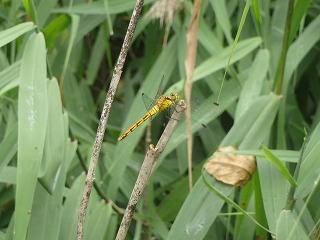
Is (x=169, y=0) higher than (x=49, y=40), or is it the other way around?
(x=49, y=40)

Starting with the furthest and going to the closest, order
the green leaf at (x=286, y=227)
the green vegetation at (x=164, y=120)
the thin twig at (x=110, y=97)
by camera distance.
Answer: the green vegetation at (x=164, y=120) < the green leaf at (x=286, y=227) < the thin twig at (x=110, y=97)

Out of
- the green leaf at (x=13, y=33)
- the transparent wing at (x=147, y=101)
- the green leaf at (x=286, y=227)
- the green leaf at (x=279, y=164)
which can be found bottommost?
the green leaf at (x=286, y=227)

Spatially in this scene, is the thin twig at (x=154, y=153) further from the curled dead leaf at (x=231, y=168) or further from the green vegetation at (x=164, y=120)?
the curled dead leaf at (x=231, y=168)

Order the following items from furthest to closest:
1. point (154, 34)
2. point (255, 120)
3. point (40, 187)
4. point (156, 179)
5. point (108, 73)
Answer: point (108, 73) → point (154, 34) → point (156, 179) → point (255, 120) → point (40, 187)

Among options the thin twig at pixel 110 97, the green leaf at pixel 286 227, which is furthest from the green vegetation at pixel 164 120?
the thin twig at pixel 110 97

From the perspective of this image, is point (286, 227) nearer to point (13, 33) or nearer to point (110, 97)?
point (110, 97)

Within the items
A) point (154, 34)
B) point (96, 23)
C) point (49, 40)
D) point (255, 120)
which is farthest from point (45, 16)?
point (255, 120)

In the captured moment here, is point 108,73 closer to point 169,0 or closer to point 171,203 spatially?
point 171,203
